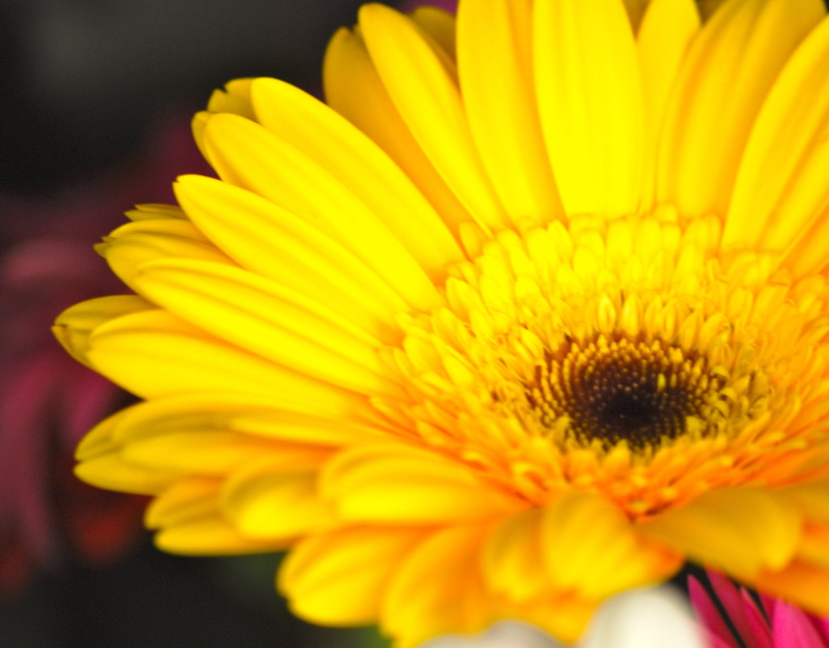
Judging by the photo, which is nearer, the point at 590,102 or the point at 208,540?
the point at 208,540

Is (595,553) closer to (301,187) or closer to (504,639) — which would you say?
(504,639)

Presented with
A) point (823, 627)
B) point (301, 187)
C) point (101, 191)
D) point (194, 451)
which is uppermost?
point (101, 191)

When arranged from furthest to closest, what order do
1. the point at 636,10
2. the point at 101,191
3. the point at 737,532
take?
1. the point at 101,191
2. the point at 636,10
3. the point at 737,532

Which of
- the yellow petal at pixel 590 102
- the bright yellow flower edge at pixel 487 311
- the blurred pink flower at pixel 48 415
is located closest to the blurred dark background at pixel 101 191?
the blurred pink flower at pixel 48 415

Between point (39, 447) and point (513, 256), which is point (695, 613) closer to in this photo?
point (513, 256)

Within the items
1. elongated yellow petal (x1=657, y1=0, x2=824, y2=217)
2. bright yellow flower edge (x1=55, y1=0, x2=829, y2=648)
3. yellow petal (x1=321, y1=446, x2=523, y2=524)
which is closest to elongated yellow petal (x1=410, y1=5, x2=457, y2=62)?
bright yellow flower edge (x1=55, y1=0, x2=829, y2=648)

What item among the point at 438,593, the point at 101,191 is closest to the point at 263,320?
the point at 438,593

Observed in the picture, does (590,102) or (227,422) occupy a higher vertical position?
(590,102)
